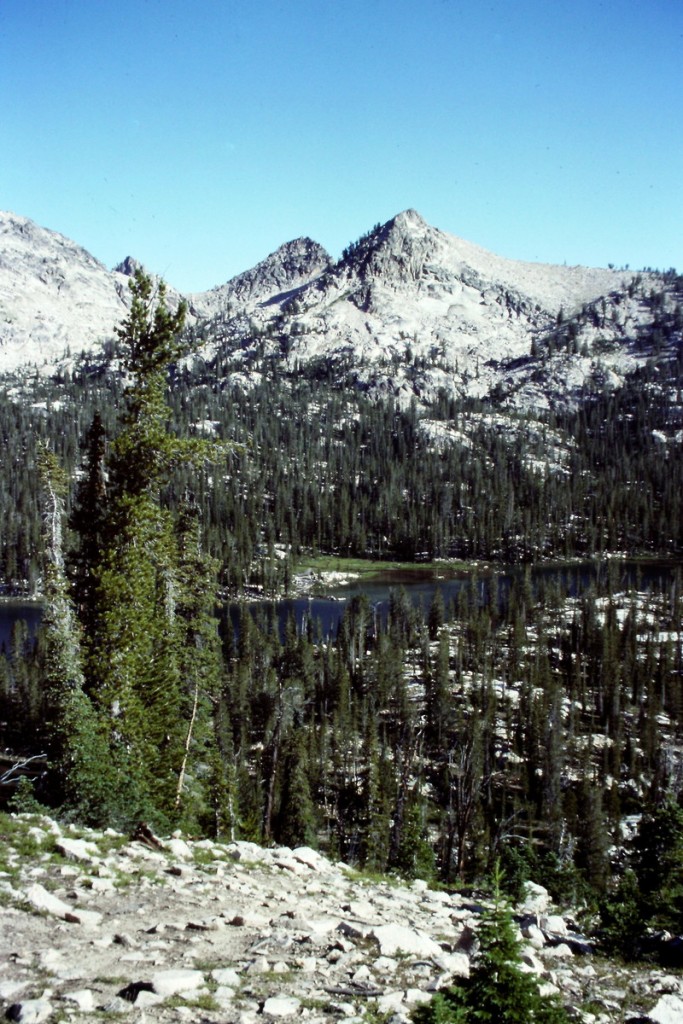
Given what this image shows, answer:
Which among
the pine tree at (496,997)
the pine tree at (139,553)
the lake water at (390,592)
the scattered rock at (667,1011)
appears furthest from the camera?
the lake water at (390,592)

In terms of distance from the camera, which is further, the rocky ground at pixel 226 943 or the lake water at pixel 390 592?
the lake water at pixel 390 592

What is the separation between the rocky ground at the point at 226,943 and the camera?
8.03m

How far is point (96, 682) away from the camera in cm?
2169

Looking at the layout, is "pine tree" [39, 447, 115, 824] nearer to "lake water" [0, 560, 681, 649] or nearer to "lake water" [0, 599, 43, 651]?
"lake water" [0, 560, 681, 649]

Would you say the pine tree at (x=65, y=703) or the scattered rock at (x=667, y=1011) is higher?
the pine tree at (x=65, y=703)

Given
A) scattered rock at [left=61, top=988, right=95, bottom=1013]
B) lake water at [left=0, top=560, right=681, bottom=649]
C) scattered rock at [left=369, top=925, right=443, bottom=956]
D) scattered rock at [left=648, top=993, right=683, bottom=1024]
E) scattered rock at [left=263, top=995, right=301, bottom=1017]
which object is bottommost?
lake water at [left=0, top=560, right=681, bottom=649]

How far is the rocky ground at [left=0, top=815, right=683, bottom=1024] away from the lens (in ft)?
26.3

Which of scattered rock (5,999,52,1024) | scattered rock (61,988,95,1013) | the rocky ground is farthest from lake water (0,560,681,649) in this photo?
scattered rock (5,999,52,1024)

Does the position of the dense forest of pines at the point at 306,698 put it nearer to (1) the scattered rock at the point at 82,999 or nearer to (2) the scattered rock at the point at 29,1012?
(1) the scattered rock at the point at 82,999

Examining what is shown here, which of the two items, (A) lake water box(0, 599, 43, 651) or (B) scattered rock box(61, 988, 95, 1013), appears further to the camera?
(A) lake water box(0, 599, 43, 651)

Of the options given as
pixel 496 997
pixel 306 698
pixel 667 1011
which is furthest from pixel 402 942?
pixel 306 698

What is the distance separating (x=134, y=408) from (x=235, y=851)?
551 inches

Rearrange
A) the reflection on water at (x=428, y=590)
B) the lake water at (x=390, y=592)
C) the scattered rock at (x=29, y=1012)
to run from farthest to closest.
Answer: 1. the lake water at (x=390, y=592)
2. the reflection on water at (x=428, y=590)
3. the scattered rock at (x=29, y=1012)

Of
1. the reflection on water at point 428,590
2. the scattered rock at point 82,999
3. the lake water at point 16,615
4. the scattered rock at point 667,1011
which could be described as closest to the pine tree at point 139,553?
the scattered rock at point 82,999
